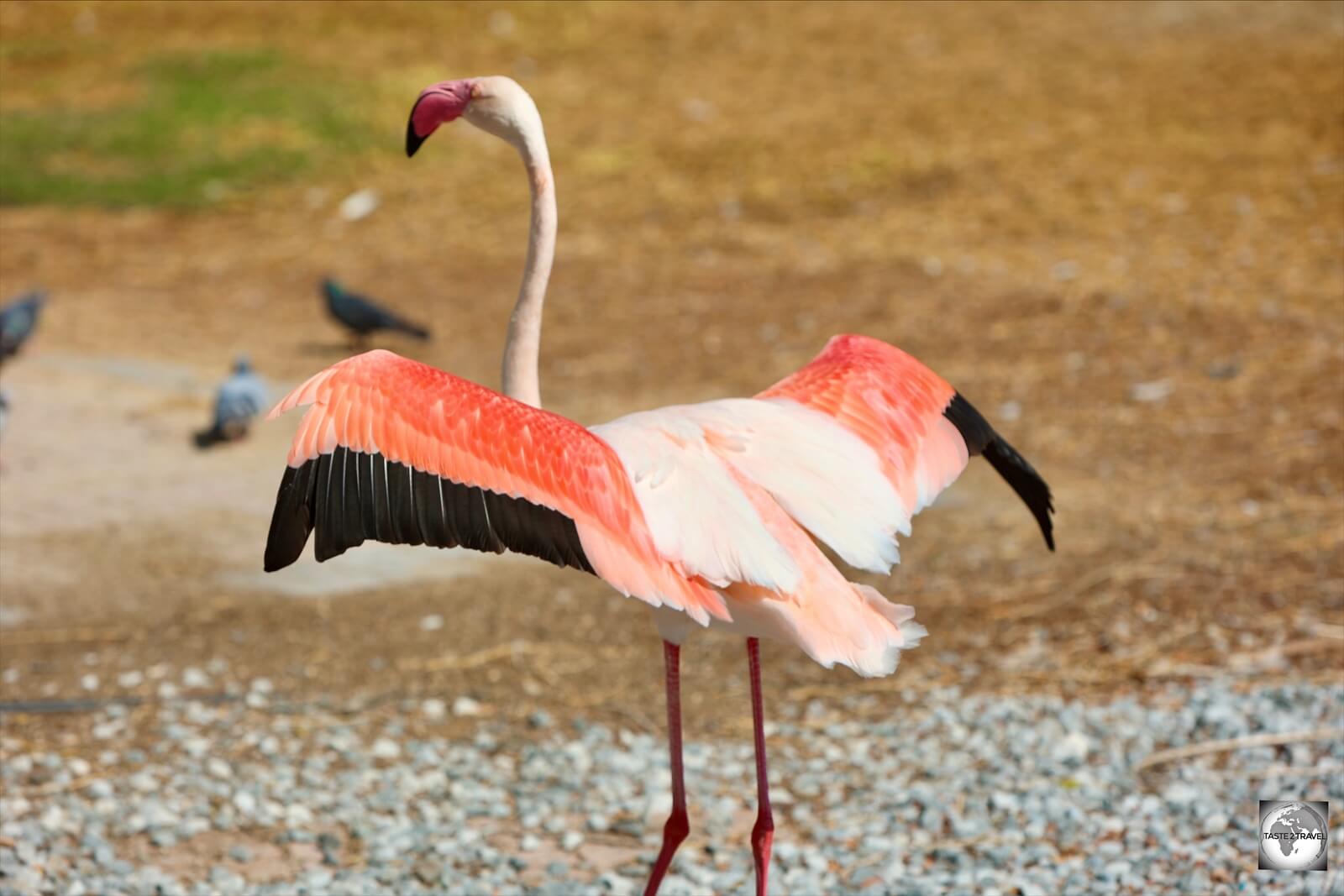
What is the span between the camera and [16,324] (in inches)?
291

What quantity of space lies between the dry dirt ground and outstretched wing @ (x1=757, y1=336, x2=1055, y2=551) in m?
1.51

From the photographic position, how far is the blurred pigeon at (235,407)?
662cm

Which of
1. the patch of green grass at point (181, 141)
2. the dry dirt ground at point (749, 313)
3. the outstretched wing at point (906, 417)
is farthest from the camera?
the patch of green grass at point (181, 141)

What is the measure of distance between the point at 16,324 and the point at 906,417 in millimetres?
5275

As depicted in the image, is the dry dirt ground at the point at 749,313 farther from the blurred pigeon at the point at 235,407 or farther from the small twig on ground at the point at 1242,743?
the small twig on ground at the point at 1242,743

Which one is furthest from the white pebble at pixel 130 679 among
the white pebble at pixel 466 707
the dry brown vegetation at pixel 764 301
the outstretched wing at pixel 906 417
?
the outstretched wing at pixel 906 417

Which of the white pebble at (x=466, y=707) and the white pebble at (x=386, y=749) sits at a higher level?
the white pebble at (x=466, y=707)

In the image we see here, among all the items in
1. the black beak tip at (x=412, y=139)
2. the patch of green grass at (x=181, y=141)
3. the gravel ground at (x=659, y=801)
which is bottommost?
the gravel ground at (x=659, y=801)

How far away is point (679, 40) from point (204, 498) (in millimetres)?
8455

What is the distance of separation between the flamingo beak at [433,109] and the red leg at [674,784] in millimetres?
1249

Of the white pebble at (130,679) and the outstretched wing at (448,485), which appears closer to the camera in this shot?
the outstretched wing at (448,485)

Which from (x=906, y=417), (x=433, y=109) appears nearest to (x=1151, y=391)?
(x=906, y=417)

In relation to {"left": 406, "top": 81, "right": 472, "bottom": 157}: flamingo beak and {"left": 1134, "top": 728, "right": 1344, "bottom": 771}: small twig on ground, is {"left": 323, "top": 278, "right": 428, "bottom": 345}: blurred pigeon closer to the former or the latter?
{"left": 406, "top": 81, "right": 472, "bottom": 157}: flamingo beak

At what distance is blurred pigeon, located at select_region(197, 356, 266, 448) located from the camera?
6.62 m
